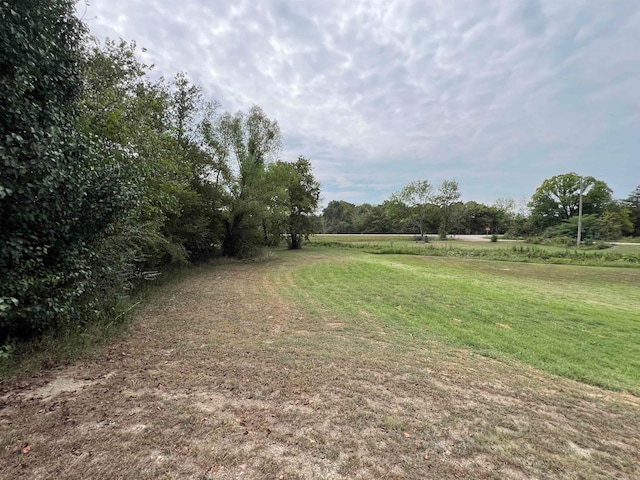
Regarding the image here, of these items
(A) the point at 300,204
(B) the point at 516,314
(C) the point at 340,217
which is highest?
(C) the point at 340,217

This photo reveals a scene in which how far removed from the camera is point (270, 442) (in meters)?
2.01

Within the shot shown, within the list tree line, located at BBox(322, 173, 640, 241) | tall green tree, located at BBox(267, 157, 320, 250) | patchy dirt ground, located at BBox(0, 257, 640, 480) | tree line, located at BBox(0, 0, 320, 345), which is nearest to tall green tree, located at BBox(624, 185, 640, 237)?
tree line, located at BBox(322, 173, 640, 241)

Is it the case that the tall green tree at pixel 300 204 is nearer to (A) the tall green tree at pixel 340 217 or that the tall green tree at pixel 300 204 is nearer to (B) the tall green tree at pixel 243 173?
(B) the tall green tree at pixel 243 173

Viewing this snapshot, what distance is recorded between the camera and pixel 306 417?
233cm

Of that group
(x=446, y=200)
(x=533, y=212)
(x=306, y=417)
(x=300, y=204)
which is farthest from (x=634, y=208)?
(x=306, y=417)

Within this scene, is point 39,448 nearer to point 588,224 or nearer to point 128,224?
point 128,224

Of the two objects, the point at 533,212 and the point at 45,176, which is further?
the point at 533,212

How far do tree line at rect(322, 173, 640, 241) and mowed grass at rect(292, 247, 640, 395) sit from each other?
22737 mm

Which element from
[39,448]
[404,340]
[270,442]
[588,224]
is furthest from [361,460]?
[588,224]

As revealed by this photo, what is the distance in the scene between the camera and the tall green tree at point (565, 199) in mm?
43544

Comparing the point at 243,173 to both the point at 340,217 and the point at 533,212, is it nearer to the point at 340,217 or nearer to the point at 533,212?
the point at 533,212

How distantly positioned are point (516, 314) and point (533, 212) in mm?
50973

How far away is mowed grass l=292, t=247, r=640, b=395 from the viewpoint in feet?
13.4

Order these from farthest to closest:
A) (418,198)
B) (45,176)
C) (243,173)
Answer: (418,198) → (243,173) → (45,176)
